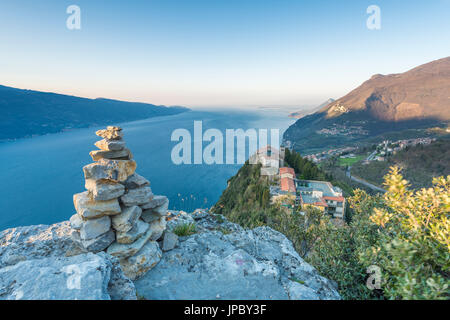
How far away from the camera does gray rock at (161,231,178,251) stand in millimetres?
6668

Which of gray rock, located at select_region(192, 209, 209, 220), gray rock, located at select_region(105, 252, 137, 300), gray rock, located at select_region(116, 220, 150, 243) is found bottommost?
gray rock, located at select_region(192, 209, 209, 220)

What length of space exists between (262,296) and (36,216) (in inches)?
2576

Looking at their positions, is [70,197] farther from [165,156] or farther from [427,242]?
[427,242]

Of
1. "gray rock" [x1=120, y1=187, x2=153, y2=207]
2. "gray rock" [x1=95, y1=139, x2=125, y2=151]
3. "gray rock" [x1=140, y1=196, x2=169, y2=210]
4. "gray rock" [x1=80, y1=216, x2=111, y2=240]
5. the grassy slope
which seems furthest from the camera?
the grassy slope

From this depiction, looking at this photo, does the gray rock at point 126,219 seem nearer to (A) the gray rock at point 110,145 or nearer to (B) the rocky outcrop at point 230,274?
(B) the rocky outcrop at point 230,274

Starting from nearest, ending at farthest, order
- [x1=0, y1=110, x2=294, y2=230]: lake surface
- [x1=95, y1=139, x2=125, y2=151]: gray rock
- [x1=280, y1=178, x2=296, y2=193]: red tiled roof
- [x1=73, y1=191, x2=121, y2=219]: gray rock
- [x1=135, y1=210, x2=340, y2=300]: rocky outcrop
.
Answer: [x1=135, y1=210, x2=340, y2=300]: rocky outcrop, [x1=73, y1=191, x2=121, y2=219]: gray rock, [x1=95, y1=139, x2=125, y2=151]: gray rock, [x1=280, y1=178, x2=296, y2=193]: red tiled roof, [x1=0, y1=110, x2=294, y2=230]: lake surface

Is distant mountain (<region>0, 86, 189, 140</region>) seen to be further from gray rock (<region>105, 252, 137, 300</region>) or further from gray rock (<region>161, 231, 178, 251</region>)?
gray rock (<region>105, 252, 137, 300</region>)

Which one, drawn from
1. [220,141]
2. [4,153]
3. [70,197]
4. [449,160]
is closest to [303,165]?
[449,160]

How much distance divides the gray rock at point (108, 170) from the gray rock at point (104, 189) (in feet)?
0.50

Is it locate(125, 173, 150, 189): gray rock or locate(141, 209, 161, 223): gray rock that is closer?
locate(125, 173, 150, 189): gray rock

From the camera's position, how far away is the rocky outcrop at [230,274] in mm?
4637

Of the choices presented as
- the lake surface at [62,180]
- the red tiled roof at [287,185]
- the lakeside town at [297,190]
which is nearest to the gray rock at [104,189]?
the lakeside town at [297,190]

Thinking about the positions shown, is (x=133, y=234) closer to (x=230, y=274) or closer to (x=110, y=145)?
(x=110, y=145)

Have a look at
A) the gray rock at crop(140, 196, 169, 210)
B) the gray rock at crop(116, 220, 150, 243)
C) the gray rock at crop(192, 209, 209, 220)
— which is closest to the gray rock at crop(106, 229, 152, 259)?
the gray rock at crop(116, 220, 150, 243)
